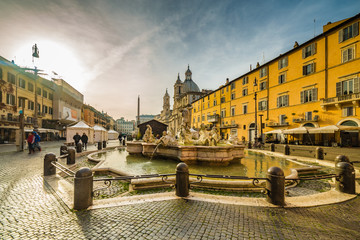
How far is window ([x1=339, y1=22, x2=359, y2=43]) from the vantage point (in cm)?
1683

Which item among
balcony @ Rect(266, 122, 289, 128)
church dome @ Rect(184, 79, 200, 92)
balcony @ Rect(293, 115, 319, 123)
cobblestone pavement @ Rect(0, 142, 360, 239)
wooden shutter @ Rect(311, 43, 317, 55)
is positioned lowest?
cobblestone pavement @ Rect(0, 142, 360, 239)

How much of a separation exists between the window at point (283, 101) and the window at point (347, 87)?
19.7 feet

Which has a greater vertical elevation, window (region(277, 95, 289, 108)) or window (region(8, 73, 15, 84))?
window (region(8, 73, 15, 84))

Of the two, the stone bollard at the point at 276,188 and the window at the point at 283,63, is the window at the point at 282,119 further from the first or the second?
the stone bollard at the point at 276,188

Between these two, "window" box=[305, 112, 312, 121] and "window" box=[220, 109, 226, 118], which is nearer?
"window" box=[305, 112, 312, 121]

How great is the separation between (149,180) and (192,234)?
112 inches

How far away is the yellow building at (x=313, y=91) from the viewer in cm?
1702

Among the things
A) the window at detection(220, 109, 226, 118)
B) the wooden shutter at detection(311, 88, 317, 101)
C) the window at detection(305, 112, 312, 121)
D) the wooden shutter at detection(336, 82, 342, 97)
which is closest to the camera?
the wooden shutter at detection(336, 82, 342, 97)

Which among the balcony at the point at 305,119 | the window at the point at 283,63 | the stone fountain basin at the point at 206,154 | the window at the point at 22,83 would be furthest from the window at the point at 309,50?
the window at the point at 22,83

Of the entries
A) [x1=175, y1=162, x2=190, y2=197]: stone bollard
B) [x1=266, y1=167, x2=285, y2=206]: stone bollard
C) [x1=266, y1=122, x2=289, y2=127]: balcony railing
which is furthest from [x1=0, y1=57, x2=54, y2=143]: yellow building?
[x1=266, y1=122, x2=289, y2=127]: balcony railing

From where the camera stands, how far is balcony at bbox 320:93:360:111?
16.0 meters

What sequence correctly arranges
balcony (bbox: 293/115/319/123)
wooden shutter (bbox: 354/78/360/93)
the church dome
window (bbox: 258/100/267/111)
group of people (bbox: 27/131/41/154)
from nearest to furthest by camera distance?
group of people (bbox: 27/131/41/154) → wooden shutter (bbox: 354/78/360/93) → balcony (bbox: 293/115/319/123) → window (bbox: 258/100/267/111) → the church dome

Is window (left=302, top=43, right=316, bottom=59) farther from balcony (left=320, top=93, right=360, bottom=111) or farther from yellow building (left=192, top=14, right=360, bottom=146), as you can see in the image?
balcony (left=320, top=93, right=360, bottom=111)

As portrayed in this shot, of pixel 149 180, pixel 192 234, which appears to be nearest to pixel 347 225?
pixel 192 234
